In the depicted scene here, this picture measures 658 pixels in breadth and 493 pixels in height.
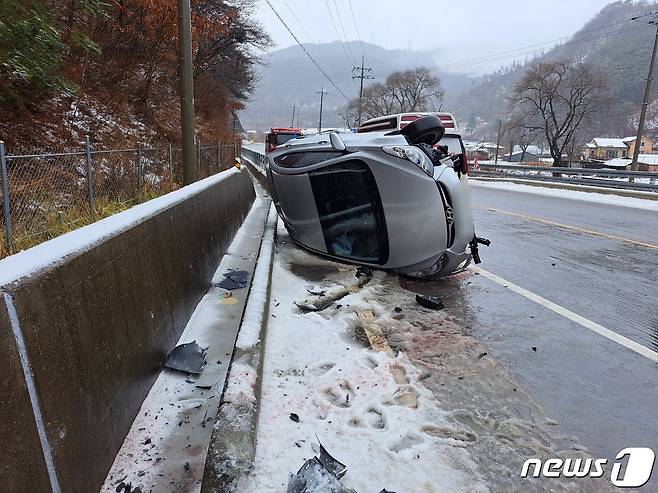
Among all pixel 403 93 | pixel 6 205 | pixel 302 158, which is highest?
pixel 403 93

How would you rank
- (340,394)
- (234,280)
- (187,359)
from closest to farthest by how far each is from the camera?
1. (340,394)
2. (187,359)
3. (234,280)

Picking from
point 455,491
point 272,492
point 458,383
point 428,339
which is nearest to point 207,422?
point 272,492

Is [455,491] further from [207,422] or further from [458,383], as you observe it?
[207,422]

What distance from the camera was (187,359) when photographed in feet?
12.2

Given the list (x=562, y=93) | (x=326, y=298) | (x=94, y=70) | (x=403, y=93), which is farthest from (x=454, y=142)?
(x=403, y=93)

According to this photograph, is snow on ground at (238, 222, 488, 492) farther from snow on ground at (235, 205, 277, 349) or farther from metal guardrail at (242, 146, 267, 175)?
metal guardrail at (242, 146, 267, 175)

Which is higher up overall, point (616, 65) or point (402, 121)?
point (616, 65)

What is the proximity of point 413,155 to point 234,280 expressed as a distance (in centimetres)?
279

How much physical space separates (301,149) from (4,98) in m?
5.51

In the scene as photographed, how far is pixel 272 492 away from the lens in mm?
2320

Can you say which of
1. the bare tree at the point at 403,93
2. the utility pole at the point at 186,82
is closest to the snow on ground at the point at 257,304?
the utility pole at the point at 186,82

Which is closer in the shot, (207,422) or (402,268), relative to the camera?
(207,422)

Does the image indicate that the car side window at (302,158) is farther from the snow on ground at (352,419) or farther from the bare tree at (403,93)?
the bare tree at (403,93)

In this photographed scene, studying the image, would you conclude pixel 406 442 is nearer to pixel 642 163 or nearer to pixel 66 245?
pixel 66 245
